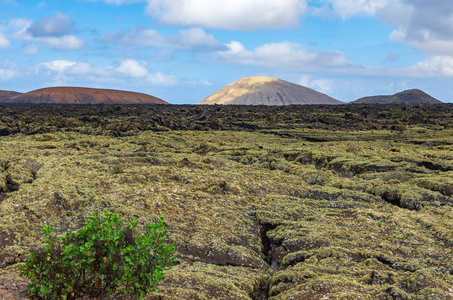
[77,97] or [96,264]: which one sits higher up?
[77,97]

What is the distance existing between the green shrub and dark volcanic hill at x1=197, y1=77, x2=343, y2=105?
149896mm

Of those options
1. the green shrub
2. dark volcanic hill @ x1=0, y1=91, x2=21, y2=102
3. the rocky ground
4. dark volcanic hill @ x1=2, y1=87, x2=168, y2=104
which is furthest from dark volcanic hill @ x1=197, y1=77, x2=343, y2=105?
the green shrub

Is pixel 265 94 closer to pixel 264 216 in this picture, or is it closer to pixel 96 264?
pixel 264 216

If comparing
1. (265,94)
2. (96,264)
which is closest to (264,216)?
(96,264)

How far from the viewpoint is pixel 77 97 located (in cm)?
13500

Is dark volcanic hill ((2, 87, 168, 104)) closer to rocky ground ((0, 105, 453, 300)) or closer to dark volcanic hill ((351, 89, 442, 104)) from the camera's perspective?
dark volcanic hill ((351, 89, 442, 104))

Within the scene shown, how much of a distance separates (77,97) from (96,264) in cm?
14092

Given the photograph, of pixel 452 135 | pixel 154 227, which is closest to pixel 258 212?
pixel 154 227

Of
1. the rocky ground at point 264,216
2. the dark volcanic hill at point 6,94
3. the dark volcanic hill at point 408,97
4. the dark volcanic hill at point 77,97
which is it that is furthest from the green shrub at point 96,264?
the dark volcanic hill at point 6,94

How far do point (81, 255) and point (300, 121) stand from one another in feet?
107

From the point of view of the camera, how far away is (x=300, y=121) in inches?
1411

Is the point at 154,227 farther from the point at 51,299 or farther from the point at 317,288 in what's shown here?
the point at 317,288

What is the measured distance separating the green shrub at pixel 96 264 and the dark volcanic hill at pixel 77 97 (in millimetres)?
132798

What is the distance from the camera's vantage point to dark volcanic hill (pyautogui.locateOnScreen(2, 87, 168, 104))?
13038 centimetres
